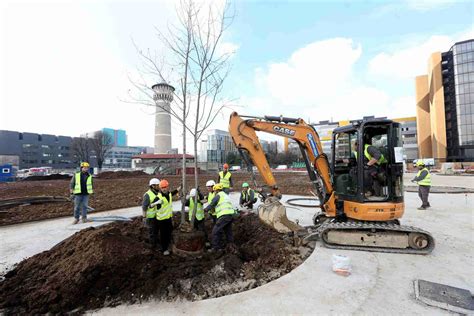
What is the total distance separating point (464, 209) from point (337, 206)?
7.17 meters

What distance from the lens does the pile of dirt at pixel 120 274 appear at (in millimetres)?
3246

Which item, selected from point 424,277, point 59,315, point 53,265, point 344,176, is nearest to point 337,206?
point 344,176

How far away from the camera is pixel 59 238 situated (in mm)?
6062

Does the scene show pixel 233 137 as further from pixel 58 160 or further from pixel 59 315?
pixel 58 160

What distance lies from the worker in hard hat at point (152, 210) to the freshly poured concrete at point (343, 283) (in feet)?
6.92

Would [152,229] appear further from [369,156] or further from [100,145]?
[100,145]

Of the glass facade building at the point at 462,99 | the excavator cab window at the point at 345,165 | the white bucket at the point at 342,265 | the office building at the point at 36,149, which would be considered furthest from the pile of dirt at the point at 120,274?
the office building at the point at 36,149

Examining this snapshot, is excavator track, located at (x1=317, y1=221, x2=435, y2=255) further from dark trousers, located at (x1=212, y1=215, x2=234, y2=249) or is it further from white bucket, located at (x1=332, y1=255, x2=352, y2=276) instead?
dark trousers, located at (x1=212, y1=215, x2=234, y2=249)

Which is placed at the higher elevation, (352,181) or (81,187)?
(352,181)

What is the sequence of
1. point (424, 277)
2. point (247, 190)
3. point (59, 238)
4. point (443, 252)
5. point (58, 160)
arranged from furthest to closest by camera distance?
1. point (58, 160)
2. point (247, 190)
3. point (59, 238)
4. point (443, 252)
5. point (424, 277)

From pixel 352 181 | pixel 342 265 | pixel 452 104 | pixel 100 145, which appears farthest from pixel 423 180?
pixel 452 104

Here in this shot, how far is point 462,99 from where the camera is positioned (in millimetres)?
46031

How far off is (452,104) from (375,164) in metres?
61.1

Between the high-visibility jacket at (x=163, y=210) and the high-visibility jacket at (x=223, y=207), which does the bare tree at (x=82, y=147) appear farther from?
the high-visibility jacket at (x=223, y=207)
